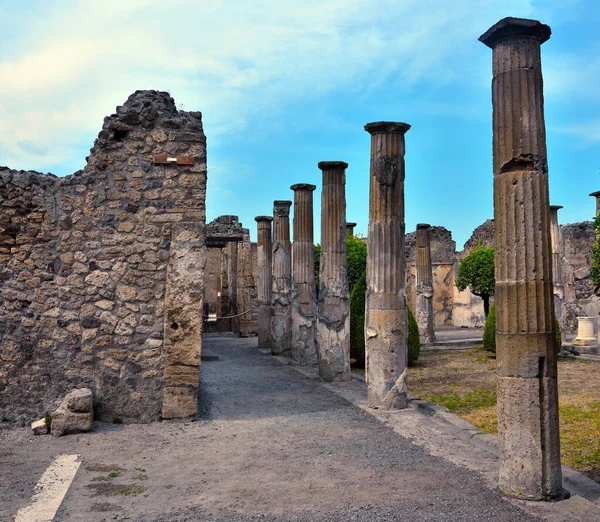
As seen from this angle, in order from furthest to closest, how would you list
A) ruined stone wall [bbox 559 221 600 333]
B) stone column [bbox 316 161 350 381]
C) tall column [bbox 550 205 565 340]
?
ruined stone wall [bbox 559 221 600 333], tall column [bbox 550 205 565 340], stone column [bbox 316 161 350 381]

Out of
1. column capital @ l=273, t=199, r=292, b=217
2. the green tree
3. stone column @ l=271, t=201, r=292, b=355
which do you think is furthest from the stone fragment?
the green tree

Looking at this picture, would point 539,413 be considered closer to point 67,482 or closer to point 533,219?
point 533,219

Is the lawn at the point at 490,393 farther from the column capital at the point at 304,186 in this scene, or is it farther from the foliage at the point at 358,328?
the column capital at the point at 304,186

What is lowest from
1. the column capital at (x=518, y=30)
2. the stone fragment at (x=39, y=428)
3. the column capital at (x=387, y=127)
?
the stone fragment at (x=39, y=428)

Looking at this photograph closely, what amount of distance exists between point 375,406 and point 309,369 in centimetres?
417

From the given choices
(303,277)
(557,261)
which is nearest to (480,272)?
(557,261)

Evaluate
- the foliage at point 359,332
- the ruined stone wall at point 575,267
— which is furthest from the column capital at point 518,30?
the ruined stone wall at point 575,267

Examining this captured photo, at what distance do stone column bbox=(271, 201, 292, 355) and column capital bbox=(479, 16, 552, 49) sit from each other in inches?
414

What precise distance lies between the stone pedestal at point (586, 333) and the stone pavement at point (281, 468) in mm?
8702

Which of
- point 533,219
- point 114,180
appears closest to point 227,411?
point 114,180

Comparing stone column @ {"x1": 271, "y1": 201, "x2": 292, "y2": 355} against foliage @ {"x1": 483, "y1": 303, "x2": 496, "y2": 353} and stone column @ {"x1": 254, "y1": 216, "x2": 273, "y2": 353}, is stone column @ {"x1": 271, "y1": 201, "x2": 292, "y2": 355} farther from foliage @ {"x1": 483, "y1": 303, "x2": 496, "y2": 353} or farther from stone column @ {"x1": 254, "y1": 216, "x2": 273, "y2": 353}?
foliage @ {"x1": 483, "y1": 303, "x2": 496, "y2": 353}

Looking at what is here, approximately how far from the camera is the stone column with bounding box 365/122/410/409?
8.49 m

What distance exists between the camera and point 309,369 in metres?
12.5

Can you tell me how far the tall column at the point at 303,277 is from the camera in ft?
43.6
